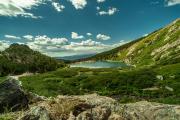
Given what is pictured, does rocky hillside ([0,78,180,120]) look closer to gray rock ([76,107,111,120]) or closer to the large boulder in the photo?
gray rock ([76,107,111,120])

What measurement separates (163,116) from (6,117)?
6.21 metres

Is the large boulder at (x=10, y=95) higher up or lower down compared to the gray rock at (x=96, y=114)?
lower down

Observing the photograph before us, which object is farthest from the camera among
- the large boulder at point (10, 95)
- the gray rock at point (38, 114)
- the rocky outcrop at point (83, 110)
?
the large boulder at point (10, 95)

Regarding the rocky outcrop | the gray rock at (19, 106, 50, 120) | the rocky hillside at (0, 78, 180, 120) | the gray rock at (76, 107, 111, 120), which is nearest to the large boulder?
the rocky hillside at (0, 78, 180, 120)

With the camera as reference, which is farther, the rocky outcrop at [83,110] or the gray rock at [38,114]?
the gray rock at [38,114]

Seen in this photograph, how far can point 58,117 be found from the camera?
1191 cm

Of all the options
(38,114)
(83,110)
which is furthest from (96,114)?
(38,114)

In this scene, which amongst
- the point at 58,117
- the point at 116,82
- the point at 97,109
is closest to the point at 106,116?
the point at 97,109

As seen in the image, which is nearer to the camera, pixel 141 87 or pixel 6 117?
pixel 6 117

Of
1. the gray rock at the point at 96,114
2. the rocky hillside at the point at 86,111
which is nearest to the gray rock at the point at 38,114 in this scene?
the rocky hillside at the point at 86,111

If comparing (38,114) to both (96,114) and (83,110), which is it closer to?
(83,110)

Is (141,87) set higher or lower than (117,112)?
lower

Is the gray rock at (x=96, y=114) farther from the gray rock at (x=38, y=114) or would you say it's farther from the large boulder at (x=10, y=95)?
the large boulder at (x=10, y=95)

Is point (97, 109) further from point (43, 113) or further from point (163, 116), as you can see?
point (163, 116)
